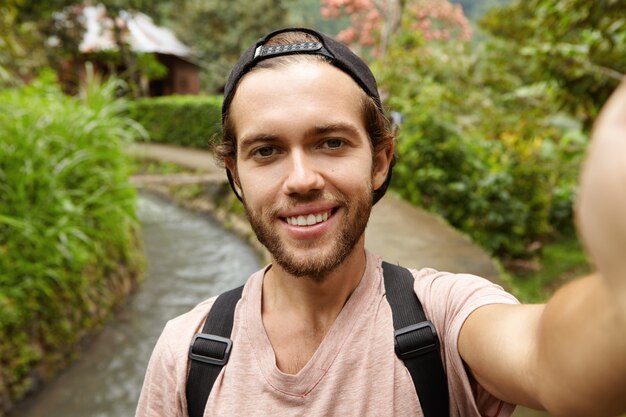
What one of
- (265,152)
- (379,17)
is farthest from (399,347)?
(379,17)

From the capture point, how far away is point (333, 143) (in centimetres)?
118

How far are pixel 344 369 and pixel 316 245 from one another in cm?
28

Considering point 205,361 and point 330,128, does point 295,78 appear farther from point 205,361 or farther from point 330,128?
point 205,361

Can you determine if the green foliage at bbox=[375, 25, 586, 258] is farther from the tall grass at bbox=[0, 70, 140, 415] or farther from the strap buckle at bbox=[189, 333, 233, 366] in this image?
the strap buckle at bbox=[189, 333, 233, 366]

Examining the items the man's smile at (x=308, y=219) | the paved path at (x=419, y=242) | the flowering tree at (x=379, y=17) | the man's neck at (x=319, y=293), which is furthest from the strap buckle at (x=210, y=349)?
the flowering tree at (x=379, y=17)

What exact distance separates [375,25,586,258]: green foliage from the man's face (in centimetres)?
403

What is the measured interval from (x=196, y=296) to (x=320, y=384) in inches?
206

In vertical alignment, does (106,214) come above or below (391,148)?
below

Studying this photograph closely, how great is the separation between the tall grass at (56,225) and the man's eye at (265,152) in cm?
305

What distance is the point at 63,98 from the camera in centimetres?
569

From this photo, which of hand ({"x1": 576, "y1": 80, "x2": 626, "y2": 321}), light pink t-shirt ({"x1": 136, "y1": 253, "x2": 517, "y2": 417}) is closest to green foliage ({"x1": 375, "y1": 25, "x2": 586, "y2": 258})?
light pink t-shirt ({"x1": 136, "y1": 253, "x2": 517, "y2": 417})

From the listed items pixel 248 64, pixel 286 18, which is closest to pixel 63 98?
pixel 248 64

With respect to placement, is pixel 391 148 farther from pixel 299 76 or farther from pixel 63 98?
pixel 63 98

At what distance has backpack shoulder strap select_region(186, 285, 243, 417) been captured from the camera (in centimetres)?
112
